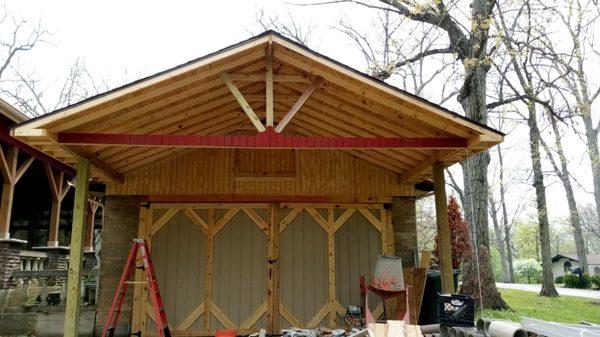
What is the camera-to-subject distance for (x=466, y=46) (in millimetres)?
10758

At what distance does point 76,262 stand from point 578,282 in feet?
89.4

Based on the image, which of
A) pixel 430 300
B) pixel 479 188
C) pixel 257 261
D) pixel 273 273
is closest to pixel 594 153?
pixel 479 188

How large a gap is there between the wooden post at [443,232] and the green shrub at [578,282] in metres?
23.4

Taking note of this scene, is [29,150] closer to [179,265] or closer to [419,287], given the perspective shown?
[179,265]

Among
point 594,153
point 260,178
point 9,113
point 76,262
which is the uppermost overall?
point 594,153

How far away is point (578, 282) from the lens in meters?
24.5

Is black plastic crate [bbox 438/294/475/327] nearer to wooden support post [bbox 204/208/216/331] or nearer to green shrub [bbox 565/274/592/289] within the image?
wooden support post [bbox 204/208/216/331]

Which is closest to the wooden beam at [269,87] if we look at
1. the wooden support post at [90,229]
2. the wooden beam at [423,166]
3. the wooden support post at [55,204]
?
the wooden beam at [423,166]

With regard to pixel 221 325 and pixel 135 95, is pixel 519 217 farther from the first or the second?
pixel 135 95

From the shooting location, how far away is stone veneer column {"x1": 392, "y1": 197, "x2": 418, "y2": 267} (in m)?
7.65

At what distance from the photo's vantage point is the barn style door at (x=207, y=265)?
285 inches

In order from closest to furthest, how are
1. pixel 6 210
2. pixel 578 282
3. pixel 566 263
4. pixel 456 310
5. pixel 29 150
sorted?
pixel 456 310 → pixel 6 210 → pixel 29 150 → pixel 578 282 → pixel 566 263

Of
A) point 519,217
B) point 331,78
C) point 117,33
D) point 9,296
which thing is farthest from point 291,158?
point 519,217

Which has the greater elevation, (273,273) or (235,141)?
(235,141)
